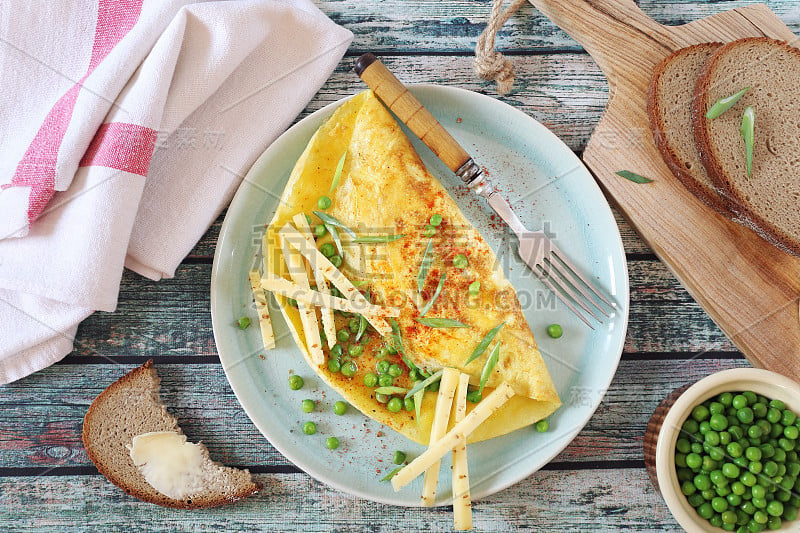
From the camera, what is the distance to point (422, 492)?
2664mm

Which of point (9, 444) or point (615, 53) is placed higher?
point (9, 444)

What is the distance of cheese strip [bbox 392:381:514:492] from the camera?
2.50 m

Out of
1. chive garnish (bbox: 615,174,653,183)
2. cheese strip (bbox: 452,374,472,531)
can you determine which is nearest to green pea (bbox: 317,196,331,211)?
cheese strip (bbox: 452,374,472,531)

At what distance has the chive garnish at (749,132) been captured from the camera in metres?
2.63

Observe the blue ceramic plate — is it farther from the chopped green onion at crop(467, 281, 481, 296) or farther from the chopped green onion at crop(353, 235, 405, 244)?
the chopped green onion at crop(353, 235, 405, 244)

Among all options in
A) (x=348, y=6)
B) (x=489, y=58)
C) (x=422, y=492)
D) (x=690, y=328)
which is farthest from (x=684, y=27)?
(x=422, y=492)

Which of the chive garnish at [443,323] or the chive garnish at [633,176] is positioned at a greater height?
the chive garnish at [443,323]

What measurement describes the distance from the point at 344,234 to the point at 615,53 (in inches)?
71.8

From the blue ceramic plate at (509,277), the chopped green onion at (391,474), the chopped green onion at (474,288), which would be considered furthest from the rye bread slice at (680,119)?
the chopped green onion at (391,474)

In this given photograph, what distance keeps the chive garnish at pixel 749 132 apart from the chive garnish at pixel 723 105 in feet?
0.31

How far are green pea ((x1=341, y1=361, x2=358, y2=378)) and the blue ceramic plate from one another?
182 mm

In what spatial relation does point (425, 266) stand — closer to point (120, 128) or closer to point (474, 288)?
point (474, 288)

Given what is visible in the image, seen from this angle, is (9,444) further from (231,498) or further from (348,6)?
(348,6)

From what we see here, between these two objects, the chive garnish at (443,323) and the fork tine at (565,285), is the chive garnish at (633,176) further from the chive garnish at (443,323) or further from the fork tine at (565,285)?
the chive garnish at (443,323)
